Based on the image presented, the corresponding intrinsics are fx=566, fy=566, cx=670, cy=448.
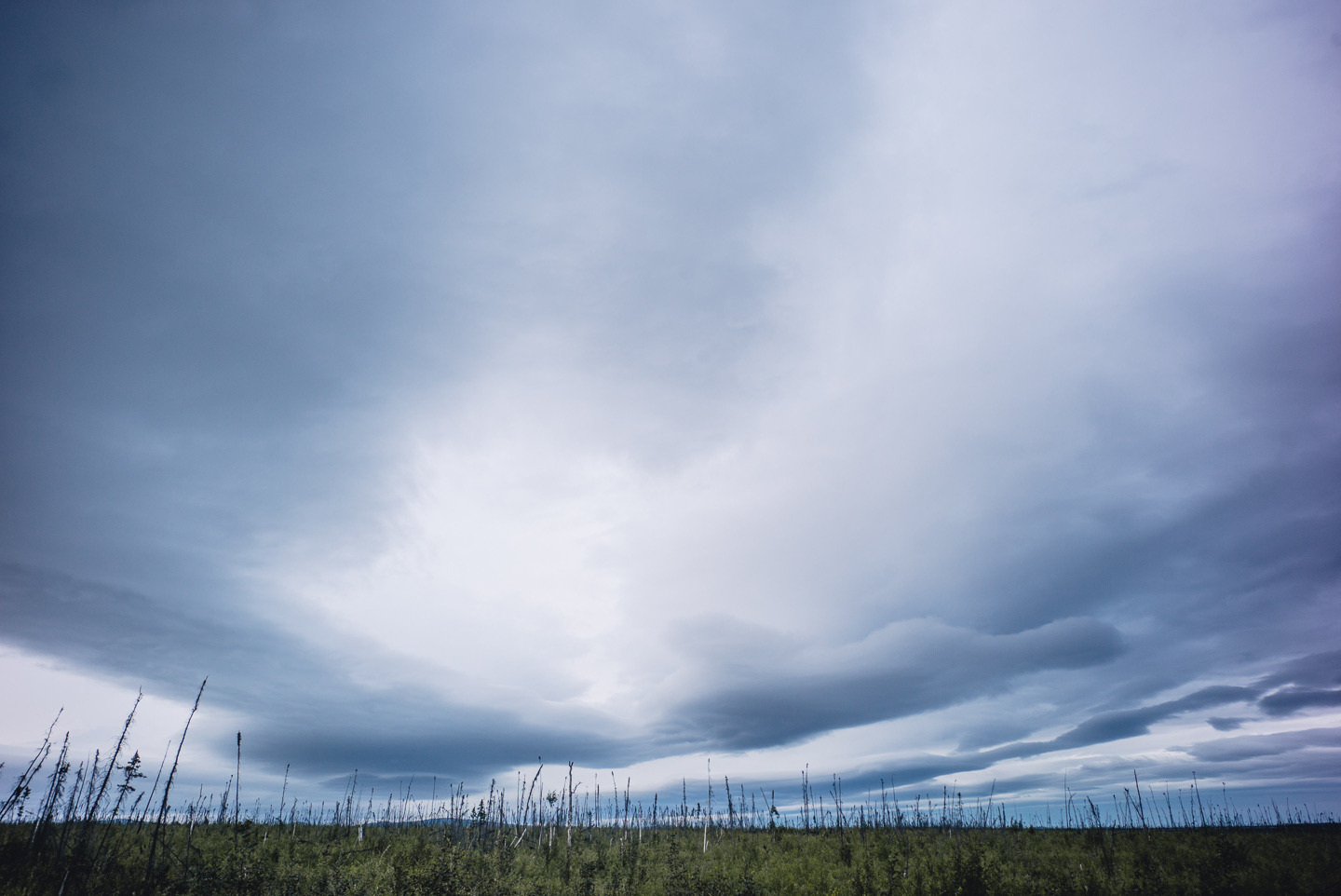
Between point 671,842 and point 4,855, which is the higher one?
point 4,855

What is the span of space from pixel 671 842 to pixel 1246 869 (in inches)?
1379

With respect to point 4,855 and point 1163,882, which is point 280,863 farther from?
point 1163,882

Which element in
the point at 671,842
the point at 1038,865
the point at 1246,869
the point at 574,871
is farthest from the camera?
the point at 671,842

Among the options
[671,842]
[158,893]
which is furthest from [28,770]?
[671,842]

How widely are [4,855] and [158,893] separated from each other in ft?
42.1

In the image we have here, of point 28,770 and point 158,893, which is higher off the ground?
point 28,770

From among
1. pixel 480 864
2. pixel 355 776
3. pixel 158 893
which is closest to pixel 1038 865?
pixel 480 864

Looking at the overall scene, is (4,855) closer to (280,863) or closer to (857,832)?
(280,863)

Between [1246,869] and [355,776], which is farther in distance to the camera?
[355,776]

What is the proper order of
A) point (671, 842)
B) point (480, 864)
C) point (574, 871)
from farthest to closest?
point (671, 842) < point (574, 871) < point (480, 864)

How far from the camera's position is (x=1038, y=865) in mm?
33312

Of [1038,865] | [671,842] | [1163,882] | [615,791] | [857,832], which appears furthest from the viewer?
[615,791]

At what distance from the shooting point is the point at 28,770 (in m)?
33.2

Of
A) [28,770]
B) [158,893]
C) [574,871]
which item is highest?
[28,770]
